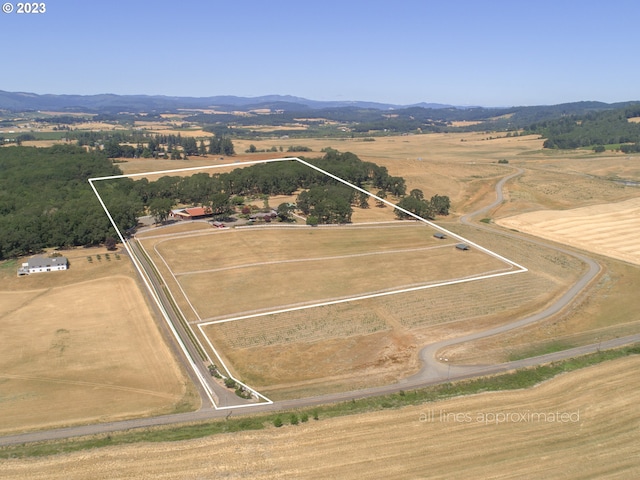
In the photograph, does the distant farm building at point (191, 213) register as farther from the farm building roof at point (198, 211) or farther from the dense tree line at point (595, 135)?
the dense tree line at point (595, 135)

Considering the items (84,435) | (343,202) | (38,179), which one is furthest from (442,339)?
(38,179)

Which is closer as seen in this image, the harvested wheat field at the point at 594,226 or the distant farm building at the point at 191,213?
the harvested wheat field at the point at 594,226

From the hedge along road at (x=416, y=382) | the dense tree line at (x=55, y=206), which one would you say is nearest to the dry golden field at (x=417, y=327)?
the hedge along road at (x=416, y=382)

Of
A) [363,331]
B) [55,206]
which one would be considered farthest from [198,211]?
[363,331]

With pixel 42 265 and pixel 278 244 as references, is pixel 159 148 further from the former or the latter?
pixel 278 244

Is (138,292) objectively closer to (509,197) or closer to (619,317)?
(619,317)

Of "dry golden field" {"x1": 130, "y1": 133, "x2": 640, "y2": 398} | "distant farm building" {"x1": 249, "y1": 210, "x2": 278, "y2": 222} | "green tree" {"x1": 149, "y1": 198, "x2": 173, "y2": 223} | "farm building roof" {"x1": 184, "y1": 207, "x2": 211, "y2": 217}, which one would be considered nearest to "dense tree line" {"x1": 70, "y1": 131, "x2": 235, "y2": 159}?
"farm building roof" {"x1": 184, "y1": 207, "x2": 211, "y2": 217}

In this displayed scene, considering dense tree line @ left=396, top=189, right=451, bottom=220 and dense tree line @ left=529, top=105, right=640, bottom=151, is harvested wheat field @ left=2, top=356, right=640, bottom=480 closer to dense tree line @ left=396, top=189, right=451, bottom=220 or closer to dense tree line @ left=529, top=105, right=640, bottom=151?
dense tree line @ left=396, top=189, right=451, bottom=220
